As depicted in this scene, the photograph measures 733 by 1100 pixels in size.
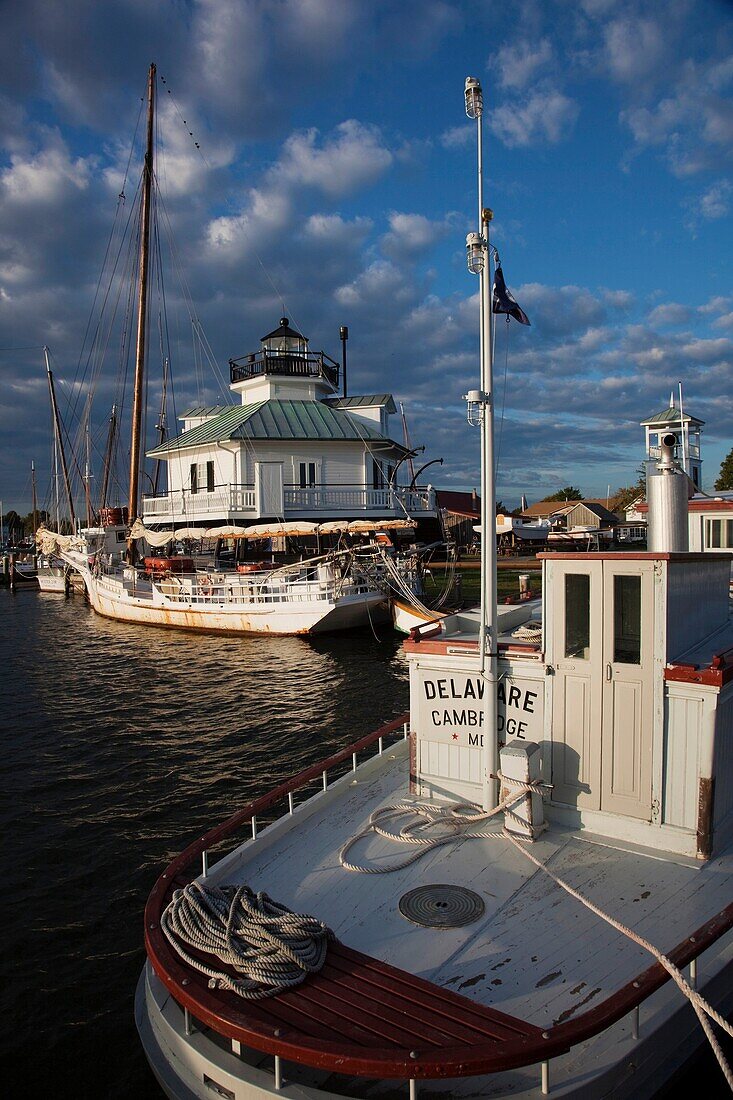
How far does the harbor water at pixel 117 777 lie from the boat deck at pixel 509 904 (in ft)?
4.11

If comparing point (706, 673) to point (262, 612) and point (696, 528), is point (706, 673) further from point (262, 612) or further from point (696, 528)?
point (262, 612)

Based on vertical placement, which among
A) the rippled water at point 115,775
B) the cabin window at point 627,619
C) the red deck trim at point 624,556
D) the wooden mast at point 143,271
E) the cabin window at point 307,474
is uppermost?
the wooden mast at point 143,271

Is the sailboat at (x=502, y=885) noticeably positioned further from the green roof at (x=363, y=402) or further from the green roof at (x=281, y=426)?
the green roof at (x=363, y=402)

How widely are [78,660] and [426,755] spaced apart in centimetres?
2237

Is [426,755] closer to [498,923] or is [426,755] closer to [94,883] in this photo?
[498,923]

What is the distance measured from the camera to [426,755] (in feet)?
28.1

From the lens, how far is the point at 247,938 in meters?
5.49

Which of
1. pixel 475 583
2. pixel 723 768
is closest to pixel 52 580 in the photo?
pixel 475 583

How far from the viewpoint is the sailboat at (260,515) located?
29.9 metres

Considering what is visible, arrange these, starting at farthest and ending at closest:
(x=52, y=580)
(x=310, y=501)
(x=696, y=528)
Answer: (x=52, y=580)
(x=310, y=501)
(x=696, y=528)

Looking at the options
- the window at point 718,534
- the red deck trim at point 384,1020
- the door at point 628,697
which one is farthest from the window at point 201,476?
the red deck trim at point 384,1020

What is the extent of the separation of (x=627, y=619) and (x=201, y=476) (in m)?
37.7

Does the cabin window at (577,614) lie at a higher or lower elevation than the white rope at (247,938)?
higher

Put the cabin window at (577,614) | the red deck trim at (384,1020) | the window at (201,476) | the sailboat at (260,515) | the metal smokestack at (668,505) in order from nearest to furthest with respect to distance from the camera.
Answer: the red deck trim at (384,1020)
the cabin window at (577,614)
the metal smokestack at (668,505)
the sailboat at (260,515)
the window at (201,476)
